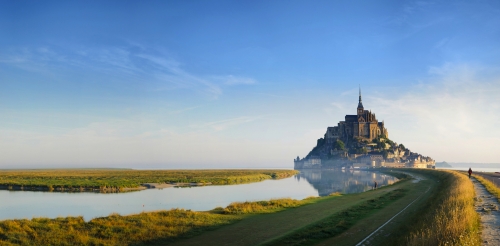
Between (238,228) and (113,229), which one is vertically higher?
(113,229)

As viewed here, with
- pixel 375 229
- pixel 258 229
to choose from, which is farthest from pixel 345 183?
pixel 375 229

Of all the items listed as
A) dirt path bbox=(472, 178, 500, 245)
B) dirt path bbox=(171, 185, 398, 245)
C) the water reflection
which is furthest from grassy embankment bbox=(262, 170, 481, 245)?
the water reflection

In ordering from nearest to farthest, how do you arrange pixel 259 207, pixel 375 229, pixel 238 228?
pixel 375 229
pixel 238 228
pixel 259 207

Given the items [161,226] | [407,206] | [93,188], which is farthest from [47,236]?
[93,188]

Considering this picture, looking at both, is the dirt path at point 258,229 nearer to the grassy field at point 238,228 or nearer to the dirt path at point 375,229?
the grassy field at point 238,228

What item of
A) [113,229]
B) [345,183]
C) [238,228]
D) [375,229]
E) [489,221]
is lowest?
[345,183]

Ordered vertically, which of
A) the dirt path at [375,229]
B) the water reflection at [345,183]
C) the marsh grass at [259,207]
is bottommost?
the water reflection at [345,183]

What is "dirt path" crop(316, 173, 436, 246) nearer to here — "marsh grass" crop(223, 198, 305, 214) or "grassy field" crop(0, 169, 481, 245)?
"grassy field" crop(0, 169, 481, 245)

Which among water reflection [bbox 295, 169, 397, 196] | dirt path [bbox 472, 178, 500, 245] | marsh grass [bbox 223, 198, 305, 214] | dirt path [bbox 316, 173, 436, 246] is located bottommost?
water reflection [bbox 295, 169, 397, 196]

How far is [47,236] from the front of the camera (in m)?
19.2

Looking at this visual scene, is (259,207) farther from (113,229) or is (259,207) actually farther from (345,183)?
(345,183)

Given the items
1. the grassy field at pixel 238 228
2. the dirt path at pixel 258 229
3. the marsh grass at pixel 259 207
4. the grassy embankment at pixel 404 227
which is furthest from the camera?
the marsh grass at pixel 259 207

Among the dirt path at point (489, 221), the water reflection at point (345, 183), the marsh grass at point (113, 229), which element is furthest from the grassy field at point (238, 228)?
the water reflection at point (345, 183)

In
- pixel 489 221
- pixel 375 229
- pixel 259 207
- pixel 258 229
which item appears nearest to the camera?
pixel 489 221
